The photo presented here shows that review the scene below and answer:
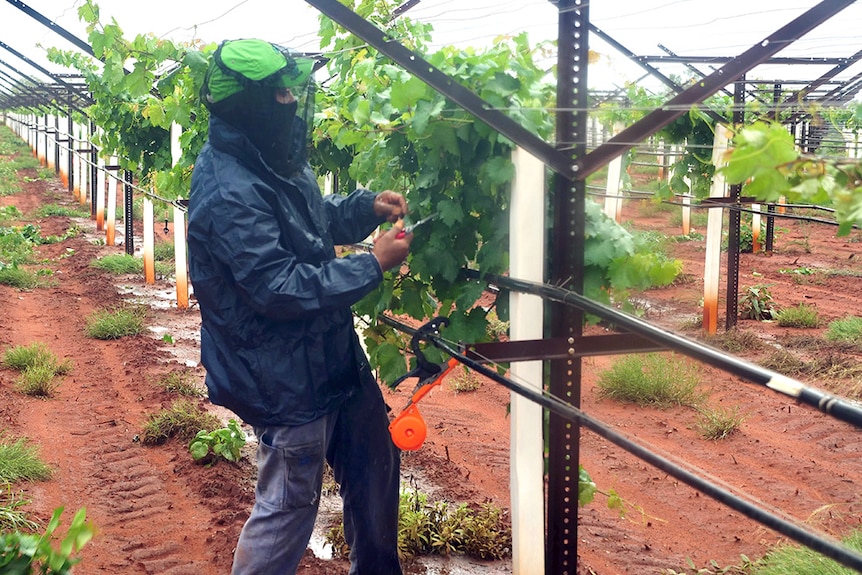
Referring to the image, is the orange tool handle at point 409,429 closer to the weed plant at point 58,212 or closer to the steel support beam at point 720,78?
the steel support beam at point 720,78

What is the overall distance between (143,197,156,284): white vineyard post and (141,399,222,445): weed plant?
16.4 feet

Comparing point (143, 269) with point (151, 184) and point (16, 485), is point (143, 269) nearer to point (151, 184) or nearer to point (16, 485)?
point (151, 184)

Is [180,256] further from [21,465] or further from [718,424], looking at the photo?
[718,424]

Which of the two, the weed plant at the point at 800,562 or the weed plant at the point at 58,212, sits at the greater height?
the weed plant at the point at 58,212

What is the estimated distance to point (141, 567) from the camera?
13.2 feet

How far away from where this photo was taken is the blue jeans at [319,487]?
2.87 m

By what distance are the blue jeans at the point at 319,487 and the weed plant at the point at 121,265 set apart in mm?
9635

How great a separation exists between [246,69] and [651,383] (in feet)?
14.7

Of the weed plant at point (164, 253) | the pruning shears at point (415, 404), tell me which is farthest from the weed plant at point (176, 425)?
the weed plant at point (164, 253)

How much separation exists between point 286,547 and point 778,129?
201cm

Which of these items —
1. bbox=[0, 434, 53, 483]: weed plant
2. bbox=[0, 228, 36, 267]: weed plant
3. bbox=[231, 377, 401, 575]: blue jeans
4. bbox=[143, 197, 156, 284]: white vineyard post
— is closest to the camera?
bbox=[231, 377, 401, 575]: blue jeans

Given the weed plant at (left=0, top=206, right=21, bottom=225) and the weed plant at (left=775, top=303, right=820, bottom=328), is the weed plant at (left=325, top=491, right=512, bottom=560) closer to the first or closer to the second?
the weed plant at (left=775, top=303, right=820, bottom=328)

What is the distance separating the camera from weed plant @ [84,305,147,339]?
866 cm

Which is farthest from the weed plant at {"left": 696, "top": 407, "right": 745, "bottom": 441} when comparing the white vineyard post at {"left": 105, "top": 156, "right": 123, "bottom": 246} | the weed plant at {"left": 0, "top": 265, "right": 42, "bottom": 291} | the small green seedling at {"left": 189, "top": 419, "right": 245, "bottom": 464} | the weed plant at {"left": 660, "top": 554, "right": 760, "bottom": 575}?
the white vineyard post at {"left": 105, "top": 156, "right": 123, "bottom": 246}
